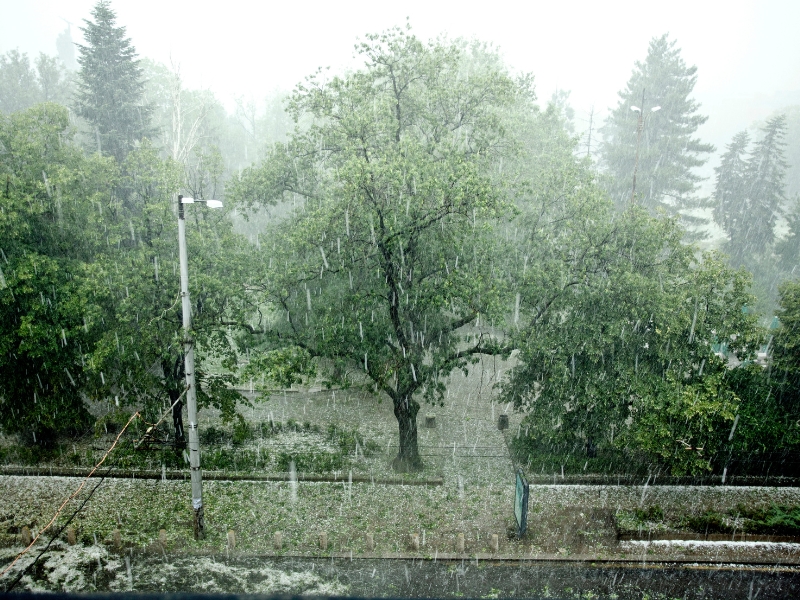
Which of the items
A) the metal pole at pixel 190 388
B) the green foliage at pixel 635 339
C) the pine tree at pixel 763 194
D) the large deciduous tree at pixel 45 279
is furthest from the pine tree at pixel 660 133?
the metal pole at pixel 190 388

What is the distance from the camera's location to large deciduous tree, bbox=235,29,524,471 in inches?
609

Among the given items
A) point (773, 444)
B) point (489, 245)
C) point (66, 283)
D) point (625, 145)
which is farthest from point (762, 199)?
point (66, 283)

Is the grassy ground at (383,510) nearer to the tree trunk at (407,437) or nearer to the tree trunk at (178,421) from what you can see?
the tree trunk at (407,437)

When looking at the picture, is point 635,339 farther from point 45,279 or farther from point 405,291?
point 45,279

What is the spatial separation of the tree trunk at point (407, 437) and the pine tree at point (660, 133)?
3728 centimetres

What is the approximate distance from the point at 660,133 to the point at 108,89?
45295 millimetres

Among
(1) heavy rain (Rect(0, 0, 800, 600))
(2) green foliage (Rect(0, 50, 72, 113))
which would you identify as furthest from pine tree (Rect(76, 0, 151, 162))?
(2) green foliage (Rect(0, 50, 72, 113))

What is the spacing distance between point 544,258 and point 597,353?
399 centimetres

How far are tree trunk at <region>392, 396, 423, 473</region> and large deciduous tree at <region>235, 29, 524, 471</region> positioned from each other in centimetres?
4

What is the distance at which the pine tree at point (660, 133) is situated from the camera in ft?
161

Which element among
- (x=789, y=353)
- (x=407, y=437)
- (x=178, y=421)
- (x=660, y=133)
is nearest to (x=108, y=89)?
(x=178, y=421)

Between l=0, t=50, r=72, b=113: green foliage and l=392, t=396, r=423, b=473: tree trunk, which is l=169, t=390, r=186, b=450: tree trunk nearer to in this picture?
l=392, t=396, r=423, b=473: tree trunk

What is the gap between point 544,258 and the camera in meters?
18.9

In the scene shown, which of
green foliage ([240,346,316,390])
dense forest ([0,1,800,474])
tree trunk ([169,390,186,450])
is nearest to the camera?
green foliage ([240,346,316,390])
